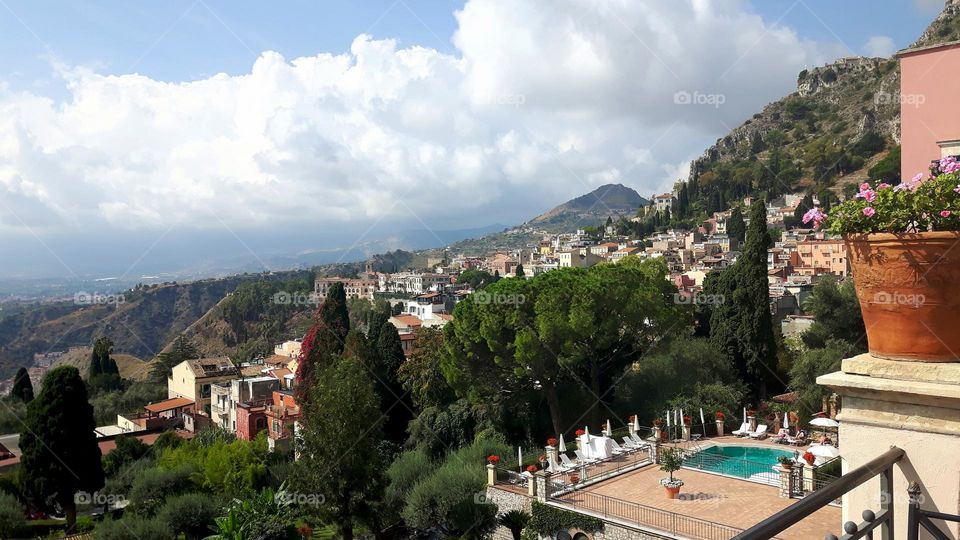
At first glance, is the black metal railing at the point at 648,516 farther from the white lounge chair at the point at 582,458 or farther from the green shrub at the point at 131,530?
the green shrub at the point at 131,530

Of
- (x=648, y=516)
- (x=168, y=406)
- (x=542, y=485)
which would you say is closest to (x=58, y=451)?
(x=542, y=485)

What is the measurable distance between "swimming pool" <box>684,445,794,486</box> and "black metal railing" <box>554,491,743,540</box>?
335 cm

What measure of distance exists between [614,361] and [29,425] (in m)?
19.6

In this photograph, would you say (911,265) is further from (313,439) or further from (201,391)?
(201,391)

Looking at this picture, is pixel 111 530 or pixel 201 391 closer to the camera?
pixel 111 530

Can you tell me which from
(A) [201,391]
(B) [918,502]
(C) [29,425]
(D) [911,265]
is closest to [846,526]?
(B) [918,502]

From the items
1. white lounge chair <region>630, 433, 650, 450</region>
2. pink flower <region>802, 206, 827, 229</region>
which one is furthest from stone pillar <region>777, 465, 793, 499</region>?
pink flower <region>802, 206, 827, 229</region>

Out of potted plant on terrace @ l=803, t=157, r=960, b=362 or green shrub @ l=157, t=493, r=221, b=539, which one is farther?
green shrub @ l=157, t=493, r=221, b=539

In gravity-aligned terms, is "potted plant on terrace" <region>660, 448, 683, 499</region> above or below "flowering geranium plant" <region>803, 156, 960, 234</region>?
below

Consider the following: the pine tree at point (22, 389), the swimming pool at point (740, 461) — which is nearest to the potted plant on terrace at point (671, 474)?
the swimming pool at point (740, 461)

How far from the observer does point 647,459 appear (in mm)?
16484

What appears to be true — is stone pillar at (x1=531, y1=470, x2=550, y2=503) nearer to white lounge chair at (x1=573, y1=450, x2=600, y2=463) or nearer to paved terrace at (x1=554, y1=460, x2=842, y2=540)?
paved terrace at (x1=554, y1=460, x2=842, y2=540)

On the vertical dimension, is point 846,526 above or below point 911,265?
below

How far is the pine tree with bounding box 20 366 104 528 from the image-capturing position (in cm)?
2117
